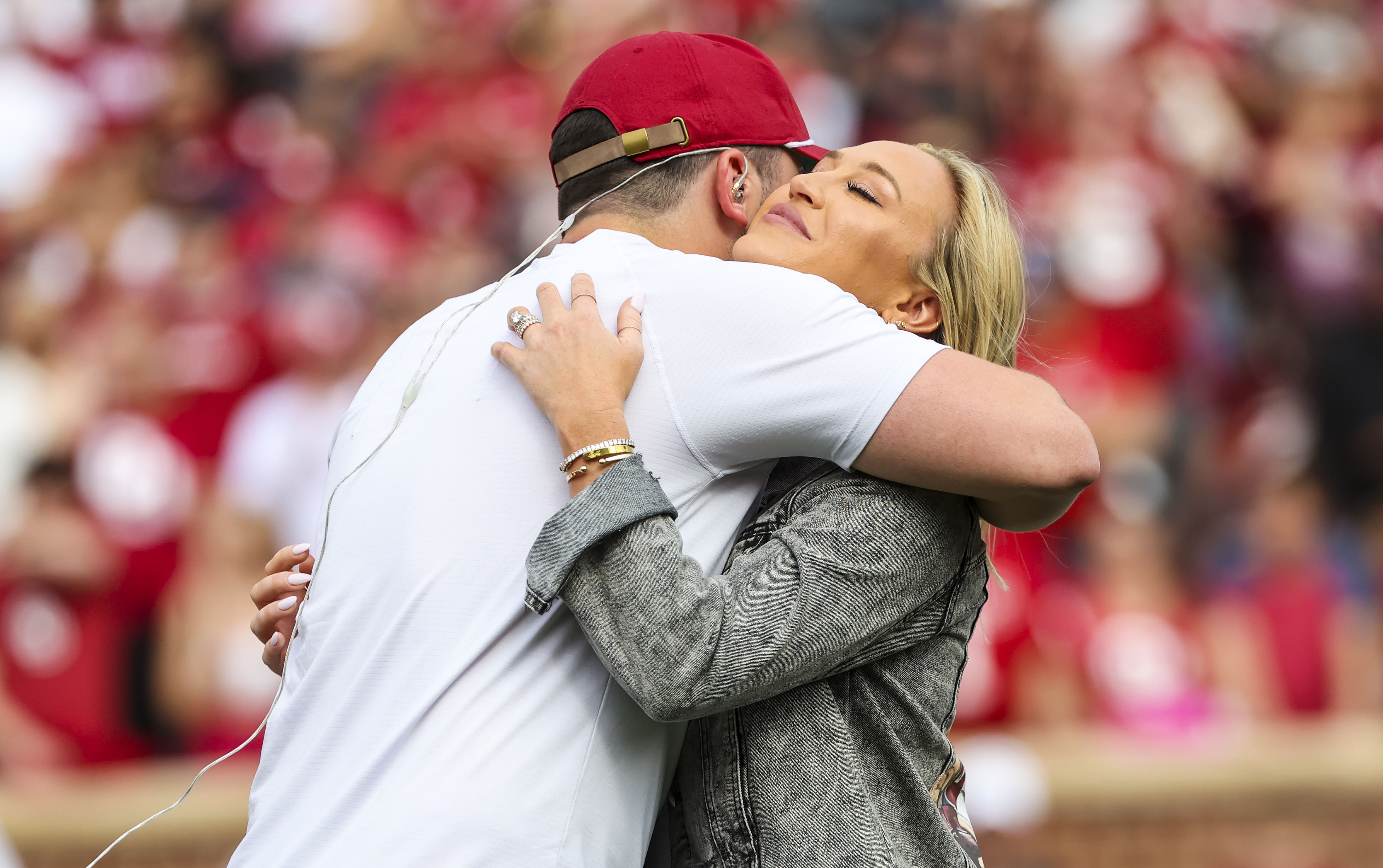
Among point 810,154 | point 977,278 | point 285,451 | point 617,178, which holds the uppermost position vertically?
point 617,178

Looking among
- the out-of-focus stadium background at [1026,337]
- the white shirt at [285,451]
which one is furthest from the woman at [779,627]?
the white shirt at [285,451]

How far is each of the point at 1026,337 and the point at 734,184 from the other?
2.83 meters

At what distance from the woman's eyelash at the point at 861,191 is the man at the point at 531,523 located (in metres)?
0.36

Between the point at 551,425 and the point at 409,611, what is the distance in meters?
0.27

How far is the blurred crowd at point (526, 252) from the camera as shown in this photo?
494 cm

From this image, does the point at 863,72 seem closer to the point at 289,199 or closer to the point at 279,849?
the point at 289,199

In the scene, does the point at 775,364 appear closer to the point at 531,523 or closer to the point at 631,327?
the point at 631,327

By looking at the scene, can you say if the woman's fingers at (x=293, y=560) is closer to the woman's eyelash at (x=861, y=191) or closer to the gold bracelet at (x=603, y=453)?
the gold bracelet at (x=603, y=453)

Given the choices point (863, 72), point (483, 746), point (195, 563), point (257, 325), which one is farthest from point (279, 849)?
point (863, 72)

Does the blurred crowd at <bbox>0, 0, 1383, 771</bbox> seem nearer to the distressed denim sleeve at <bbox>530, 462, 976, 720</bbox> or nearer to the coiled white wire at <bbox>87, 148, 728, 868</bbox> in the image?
the coiled white wire at <bbox>87, 148, 728, 868</bbox>

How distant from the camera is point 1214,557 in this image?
5.71 meters

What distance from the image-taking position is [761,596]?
5.17 ft

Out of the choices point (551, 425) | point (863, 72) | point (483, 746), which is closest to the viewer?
point (483, 746)

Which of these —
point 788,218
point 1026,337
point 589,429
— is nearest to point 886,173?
point 788,218
